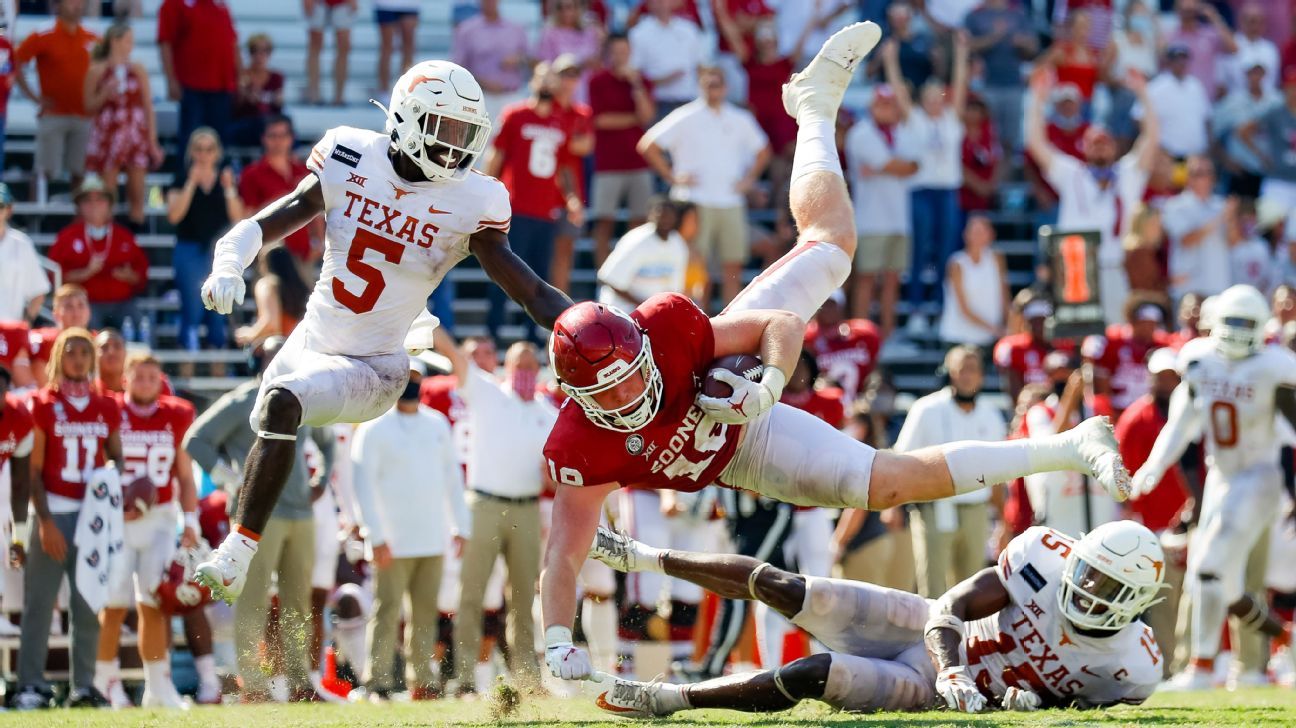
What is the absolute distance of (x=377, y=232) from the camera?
7000mm

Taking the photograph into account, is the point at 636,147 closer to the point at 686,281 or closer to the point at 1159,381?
the point at 686,281

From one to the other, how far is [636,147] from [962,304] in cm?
248

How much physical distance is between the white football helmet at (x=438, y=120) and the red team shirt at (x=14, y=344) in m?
3.92

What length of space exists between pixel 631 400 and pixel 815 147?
193 centimetres

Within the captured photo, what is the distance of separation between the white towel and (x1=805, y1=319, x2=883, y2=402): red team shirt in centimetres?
459

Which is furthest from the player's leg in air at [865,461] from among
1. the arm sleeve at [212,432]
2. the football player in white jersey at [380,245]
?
the arm sleeve at [212,432]

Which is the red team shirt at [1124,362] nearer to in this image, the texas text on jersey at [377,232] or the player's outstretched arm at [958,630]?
the player's outstretched arm at [958,630]

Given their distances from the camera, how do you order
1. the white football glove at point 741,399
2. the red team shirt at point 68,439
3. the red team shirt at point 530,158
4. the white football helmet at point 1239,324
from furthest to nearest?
the red team shirt at point 530,158, the white football helmet at point 1239,324, the red team shirt at point 68,439, the white football glove at point 741,399

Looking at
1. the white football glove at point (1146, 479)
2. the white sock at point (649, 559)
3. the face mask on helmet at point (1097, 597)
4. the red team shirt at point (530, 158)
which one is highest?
the red team shirt at point (530, 158)

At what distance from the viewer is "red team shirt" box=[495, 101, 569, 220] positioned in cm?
1221

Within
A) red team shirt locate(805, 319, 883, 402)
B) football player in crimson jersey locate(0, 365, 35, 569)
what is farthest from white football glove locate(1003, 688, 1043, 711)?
red team shirt locate(805, 319, 883, 402)

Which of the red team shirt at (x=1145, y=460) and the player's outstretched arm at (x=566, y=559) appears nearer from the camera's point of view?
the player's outstretched arm at (x=566, y=559)

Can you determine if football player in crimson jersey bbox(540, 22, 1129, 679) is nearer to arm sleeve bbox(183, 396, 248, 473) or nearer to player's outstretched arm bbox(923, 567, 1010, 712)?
player's outstretched arm bbox(923, 567, 1010, 712)

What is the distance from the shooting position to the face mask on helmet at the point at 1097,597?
668cm
